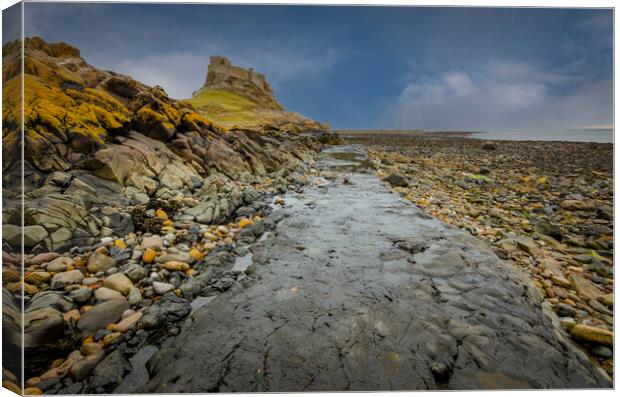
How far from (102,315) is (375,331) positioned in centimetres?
288

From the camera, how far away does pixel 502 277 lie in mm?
3914

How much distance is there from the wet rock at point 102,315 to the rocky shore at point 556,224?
4.81m

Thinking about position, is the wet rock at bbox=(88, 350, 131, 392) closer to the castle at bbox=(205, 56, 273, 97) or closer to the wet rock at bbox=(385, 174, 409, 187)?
the castle at bbox=(205, 56, 273, 97)

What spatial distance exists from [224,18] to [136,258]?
3610 millimetres

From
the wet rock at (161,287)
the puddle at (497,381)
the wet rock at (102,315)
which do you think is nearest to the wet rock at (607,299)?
the puddle at (497,381)

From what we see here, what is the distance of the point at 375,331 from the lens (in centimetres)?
286

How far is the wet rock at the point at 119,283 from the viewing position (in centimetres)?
350

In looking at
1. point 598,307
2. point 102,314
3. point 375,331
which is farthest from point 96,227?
point 598,307

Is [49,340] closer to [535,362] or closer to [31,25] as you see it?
[31,25]

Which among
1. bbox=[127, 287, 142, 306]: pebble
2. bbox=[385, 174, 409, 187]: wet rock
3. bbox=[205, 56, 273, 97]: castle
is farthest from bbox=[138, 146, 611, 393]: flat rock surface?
bbox=[385, 174, 409, 187]: wet rock

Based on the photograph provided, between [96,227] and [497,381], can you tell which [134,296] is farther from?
[497,381]

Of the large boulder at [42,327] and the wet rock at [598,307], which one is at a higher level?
the wet rock at [598,307]

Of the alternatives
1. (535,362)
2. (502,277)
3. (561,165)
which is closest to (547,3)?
(502,277)

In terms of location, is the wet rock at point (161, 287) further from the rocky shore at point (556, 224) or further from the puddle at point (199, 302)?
the rocky shore at point (556, 224)
